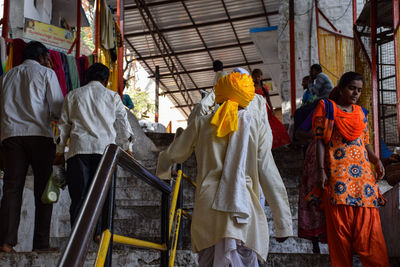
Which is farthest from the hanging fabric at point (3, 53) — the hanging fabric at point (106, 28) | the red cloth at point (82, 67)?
the hanging fabric at point (106, 28)

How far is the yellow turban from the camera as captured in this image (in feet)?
9.98

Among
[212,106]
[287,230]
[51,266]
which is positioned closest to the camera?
[287,230]

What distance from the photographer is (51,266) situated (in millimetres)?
3949

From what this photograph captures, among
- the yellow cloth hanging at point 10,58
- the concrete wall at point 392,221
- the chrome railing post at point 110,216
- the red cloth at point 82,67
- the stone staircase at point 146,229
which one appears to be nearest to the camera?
the chrome railing post at point 110,216

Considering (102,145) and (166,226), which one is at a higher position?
(102,145)

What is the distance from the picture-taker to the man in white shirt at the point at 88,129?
4504 mm

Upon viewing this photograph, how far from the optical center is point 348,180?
402 cm

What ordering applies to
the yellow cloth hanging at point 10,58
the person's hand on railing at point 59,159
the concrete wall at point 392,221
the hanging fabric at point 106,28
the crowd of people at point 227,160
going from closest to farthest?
the crowd of people at point 227,160 < the concrete wall at point 392,221 < the person's hand on railing at point 59,159 < the yellow cloth hanging at point 10,58 < the hanging fabric at point 106,28

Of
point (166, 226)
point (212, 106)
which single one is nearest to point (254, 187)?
point (166, 226)

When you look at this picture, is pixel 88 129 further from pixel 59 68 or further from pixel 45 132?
pixel 59 68

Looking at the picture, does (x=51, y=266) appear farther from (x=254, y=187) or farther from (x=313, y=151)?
(x=313, y=151)

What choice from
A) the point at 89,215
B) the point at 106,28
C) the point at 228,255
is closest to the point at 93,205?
the point at 89,215

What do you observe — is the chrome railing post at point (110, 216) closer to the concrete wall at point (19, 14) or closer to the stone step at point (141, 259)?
the stone step at point (141, 259)

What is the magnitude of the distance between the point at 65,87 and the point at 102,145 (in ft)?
7.98
